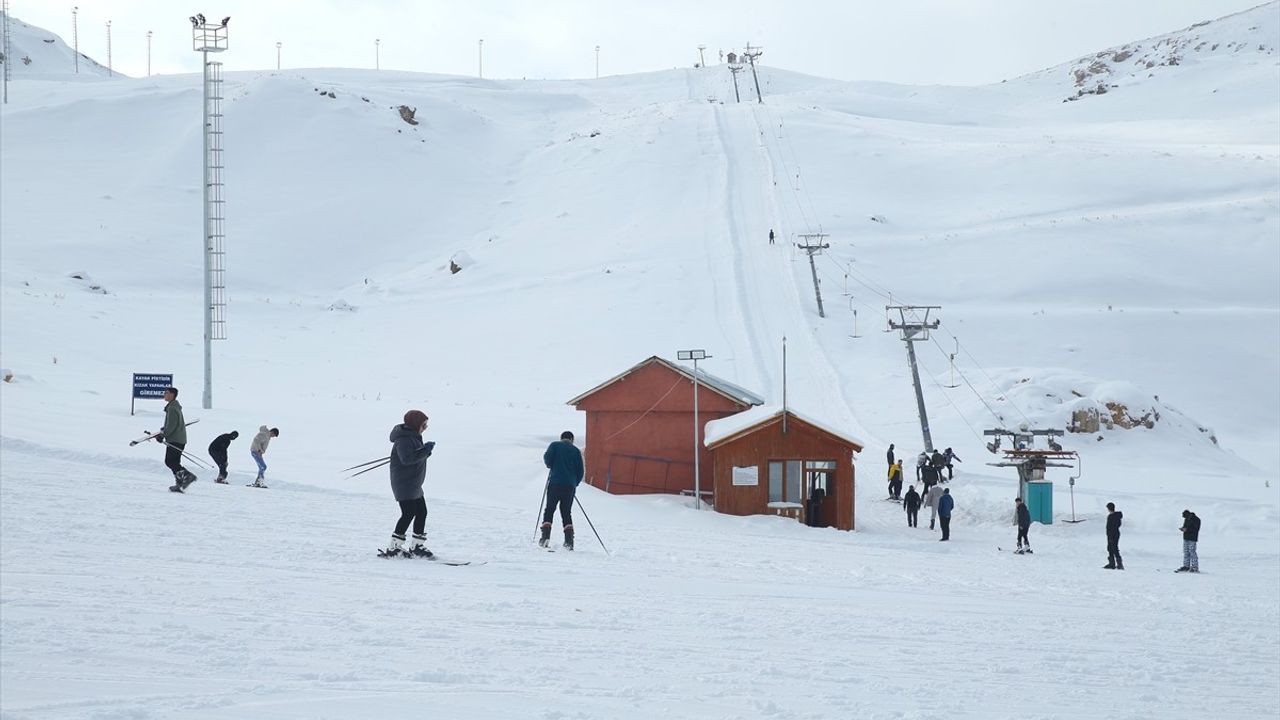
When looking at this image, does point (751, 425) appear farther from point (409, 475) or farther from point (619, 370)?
point (619, 370)

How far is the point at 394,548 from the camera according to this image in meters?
11.7

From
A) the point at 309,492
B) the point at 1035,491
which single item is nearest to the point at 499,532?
the point at 309,492

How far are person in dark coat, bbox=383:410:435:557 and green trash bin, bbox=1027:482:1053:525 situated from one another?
20.1m

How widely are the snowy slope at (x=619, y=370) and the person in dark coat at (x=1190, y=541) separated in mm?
994

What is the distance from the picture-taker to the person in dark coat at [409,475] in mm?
11375

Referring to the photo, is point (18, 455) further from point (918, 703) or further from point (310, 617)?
point (918, 703)

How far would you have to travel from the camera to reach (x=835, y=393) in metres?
42.3

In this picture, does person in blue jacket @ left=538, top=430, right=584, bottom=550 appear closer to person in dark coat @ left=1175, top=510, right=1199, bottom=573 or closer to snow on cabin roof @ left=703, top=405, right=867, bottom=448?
snow on cabin roof @ left=703, top=405, right=867, bottom=448

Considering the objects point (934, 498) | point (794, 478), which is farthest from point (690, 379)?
point (934, 498)

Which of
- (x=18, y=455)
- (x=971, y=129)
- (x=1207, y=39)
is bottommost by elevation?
(x=18, y=455)

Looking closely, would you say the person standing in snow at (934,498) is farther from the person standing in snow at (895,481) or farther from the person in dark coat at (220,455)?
the person in dark coat at (220,455)

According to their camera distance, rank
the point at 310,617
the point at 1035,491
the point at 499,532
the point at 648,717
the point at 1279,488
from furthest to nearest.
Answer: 1. the point at 1279,488
2. the point at 1035,491
3. the point at 499,532
4. the point at 310,617
5. the point at 648,717

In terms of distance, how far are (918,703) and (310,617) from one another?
4389 millimetres

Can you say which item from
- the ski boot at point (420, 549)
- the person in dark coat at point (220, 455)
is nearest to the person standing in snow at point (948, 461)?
the person in dark coat at point (220, 455)
